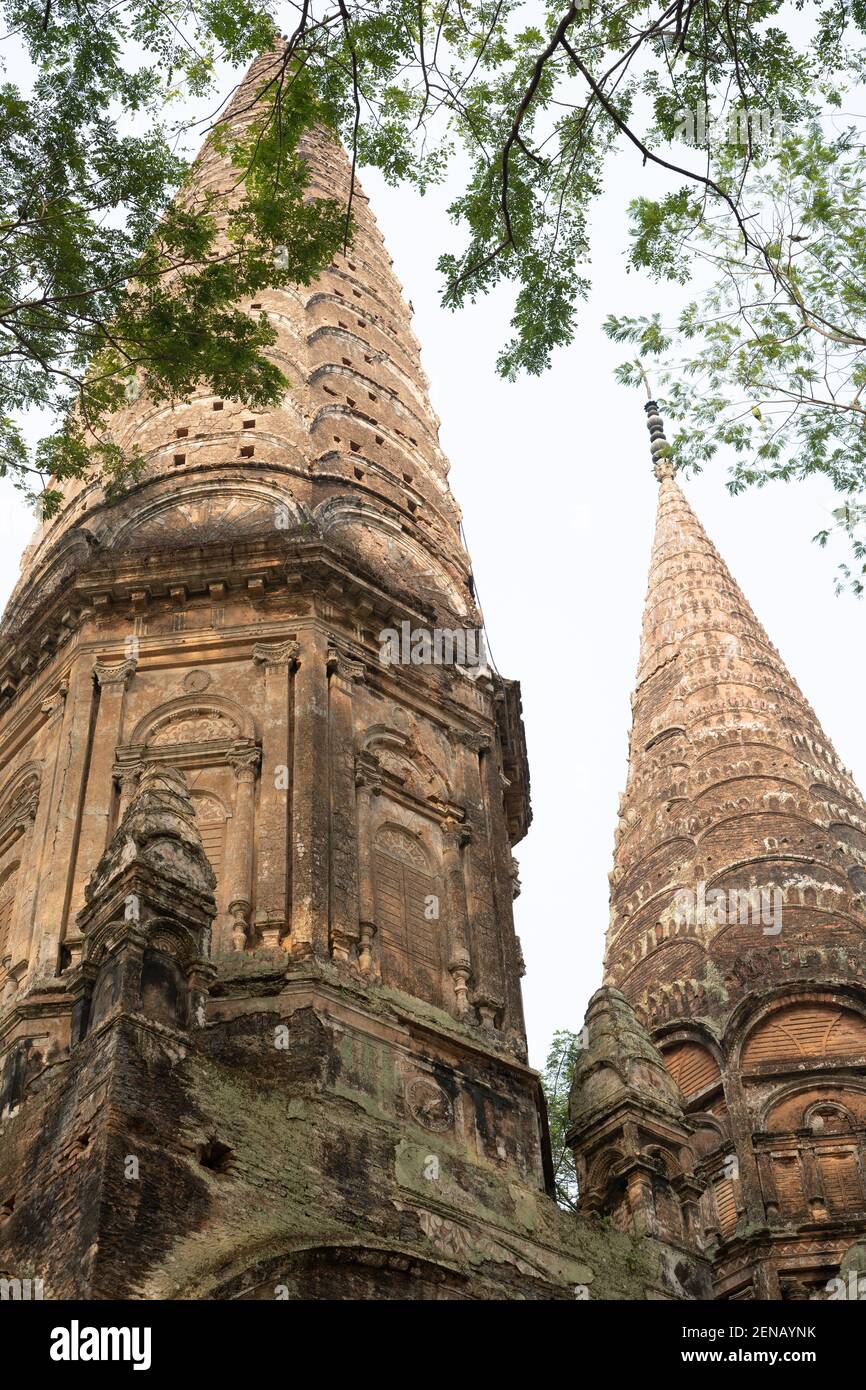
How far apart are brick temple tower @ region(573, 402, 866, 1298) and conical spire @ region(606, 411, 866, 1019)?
Answer: 1.4 inches

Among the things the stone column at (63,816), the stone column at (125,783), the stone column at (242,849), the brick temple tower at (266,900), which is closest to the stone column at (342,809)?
the brick temple tower at (266,900)

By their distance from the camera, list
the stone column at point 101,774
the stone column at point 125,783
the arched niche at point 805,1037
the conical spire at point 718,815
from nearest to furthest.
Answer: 1. the stone column at point 101,774
2. the stone column at point 125,783
3. the arched niche at point 805,1037
4. the conical spire at point 718,815

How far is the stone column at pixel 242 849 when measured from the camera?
17.5 meters

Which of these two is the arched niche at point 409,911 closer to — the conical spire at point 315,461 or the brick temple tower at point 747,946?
the brick temple tower at point 747,946

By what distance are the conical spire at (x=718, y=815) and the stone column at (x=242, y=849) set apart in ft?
35.3

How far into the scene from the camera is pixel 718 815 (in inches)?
1257

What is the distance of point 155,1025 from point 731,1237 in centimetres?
1251

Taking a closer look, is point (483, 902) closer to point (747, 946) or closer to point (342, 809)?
point (342, 809)

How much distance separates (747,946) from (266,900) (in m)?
12.4

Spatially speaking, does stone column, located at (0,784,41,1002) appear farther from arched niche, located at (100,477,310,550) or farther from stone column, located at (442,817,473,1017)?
stone column, located at (442,817,473,1017)

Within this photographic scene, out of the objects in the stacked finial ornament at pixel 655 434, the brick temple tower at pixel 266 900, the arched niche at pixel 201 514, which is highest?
the stacked finial ornament at pixel 655 434

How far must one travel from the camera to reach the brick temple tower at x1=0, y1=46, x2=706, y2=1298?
1353 centimetres

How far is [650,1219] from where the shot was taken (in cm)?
1750

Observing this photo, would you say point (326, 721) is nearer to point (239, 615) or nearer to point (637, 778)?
point (239, 615)
